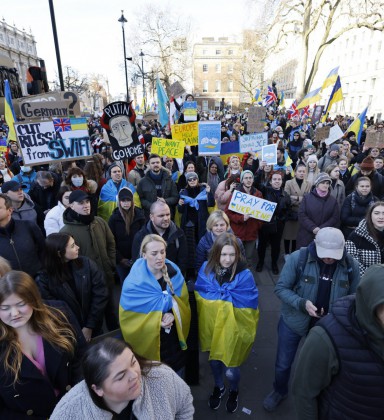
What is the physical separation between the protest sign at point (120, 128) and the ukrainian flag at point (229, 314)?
3696 millimetres

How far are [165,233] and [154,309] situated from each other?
3.58 feet

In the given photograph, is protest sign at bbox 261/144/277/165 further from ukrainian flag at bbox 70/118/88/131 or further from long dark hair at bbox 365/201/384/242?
ukrainian flag at bbox 70/118/88/131

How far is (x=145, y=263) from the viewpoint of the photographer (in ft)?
8.59

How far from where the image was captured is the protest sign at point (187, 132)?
7.23m

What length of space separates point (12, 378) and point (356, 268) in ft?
8.08

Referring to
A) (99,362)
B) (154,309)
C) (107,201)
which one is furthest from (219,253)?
(107,201)

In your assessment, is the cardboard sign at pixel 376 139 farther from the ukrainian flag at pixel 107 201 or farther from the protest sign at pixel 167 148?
the ukrainian flag at pixel 107 201

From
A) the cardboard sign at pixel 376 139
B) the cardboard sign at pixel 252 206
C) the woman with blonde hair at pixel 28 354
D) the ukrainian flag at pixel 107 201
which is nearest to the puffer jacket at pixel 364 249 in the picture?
the cardboard sign at pixel 252 206

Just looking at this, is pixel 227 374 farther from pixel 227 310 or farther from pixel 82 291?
pixel 82 291

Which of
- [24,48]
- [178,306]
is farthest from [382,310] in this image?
[24,48]

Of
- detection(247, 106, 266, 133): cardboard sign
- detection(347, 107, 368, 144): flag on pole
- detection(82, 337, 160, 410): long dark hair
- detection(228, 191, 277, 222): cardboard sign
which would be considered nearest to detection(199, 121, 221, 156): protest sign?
detection(228, 191, 277, 222): cardboard sign

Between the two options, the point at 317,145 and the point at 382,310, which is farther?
the point at 317,145

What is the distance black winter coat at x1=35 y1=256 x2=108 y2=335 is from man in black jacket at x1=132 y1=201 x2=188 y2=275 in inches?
28.2

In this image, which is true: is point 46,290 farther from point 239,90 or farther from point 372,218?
point 239,90
